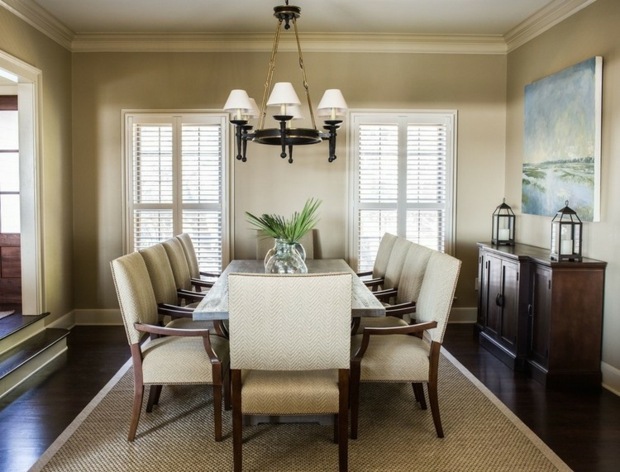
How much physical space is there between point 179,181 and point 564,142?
3.45 meters

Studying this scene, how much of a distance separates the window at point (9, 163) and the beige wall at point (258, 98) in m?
0.63

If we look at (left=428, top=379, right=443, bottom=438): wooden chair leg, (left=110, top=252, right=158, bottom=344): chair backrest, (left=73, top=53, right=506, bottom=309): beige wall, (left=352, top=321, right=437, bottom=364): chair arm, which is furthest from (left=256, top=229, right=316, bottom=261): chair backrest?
(left=428, top=379, right=443, bottom=438): wooden chair leg

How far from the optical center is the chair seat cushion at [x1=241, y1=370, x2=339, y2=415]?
2.48 metres

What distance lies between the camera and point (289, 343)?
7.98 ft

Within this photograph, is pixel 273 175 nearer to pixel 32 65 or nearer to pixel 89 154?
pixel 89 154

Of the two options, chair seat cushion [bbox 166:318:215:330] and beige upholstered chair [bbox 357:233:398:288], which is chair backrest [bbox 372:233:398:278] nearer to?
beige upholstered chair [bbox 357:233:398:288]

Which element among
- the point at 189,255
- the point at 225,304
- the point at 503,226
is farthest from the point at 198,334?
the point at 503,226

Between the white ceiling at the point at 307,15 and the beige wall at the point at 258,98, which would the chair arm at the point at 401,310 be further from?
the white ceiling at the point at 307,15

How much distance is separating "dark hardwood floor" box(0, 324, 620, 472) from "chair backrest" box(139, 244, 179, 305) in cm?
78

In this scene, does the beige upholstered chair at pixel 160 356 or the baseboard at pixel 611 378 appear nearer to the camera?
the beige upholstered chair at pixel 160 356

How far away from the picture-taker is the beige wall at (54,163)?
4.61 meters

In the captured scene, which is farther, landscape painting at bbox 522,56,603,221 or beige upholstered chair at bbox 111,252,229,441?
landscape painting at bbox 522,56,603,221

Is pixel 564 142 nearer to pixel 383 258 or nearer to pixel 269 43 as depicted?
pixel 383 258

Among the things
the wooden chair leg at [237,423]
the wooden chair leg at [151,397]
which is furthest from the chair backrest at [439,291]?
the wooden chair leg at [151,397]
